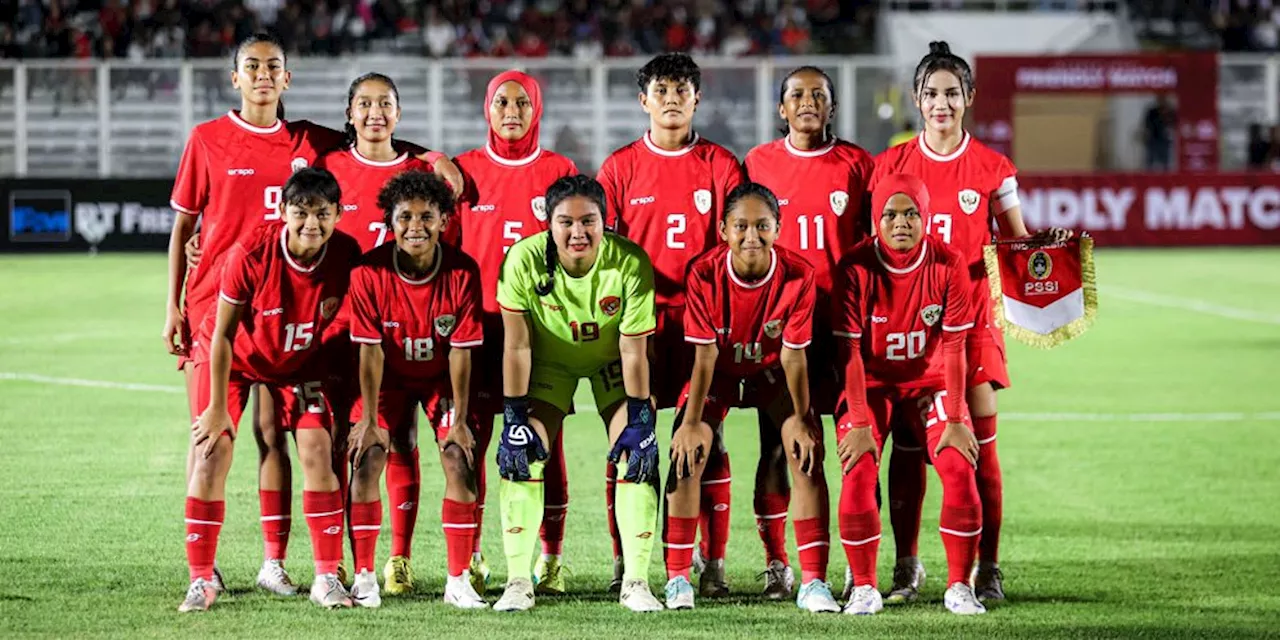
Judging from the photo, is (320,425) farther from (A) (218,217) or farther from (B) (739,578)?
(B) (739,578)

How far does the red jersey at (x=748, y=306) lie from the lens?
268 inches

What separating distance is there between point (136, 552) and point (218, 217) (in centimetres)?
153

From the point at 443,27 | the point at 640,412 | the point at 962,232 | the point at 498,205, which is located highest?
the point at 443,27

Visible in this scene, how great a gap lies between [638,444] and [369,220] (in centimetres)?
153

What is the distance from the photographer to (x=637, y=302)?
6797mm

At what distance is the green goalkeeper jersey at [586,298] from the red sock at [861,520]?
3.05ft

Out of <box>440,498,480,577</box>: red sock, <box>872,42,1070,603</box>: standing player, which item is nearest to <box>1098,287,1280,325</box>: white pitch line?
<box>872,42,1070,603</box>: standing player

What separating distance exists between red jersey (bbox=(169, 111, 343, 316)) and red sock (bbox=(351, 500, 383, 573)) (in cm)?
108

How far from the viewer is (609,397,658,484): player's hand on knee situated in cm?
676

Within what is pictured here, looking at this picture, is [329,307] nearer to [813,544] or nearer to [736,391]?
[736,391]

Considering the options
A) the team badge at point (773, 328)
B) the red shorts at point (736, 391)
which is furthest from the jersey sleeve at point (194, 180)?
the team badge at point (773, 328)

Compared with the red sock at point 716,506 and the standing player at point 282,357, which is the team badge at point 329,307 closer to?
the standing player at point 282,357

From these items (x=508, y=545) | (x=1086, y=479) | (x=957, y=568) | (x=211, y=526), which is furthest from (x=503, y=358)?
(x=1086, y=479)

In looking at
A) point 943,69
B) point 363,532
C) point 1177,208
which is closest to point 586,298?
point 363,532
